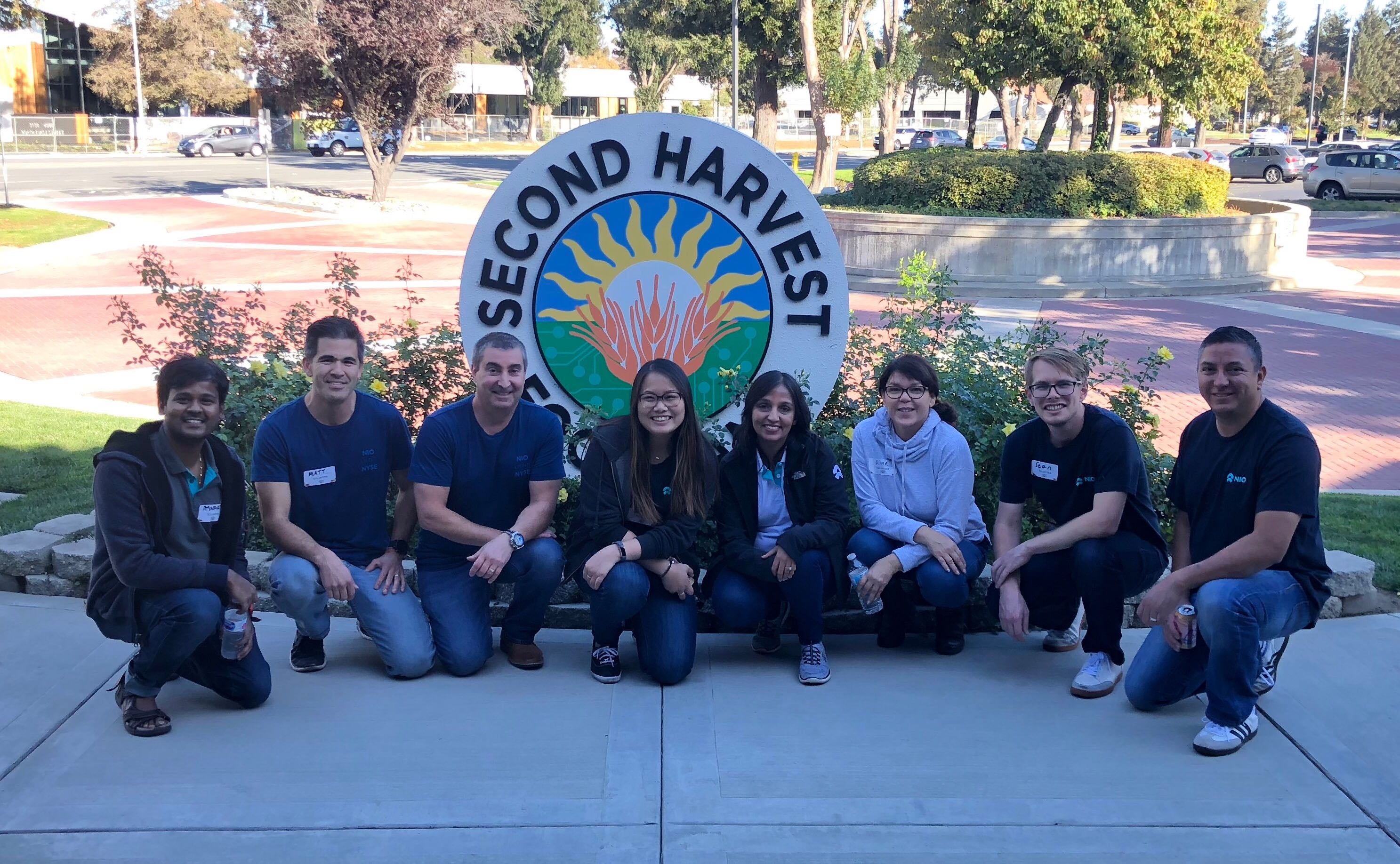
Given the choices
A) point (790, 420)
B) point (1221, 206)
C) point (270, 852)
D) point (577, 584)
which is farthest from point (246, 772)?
point (1221, 206)

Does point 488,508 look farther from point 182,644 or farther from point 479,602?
point 182,644

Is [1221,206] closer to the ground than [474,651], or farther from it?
farther from it

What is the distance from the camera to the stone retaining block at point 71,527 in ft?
→ 16.4

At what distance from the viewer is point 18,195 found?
26.5 meters

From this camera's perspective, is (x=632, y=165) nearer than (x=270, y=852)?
No

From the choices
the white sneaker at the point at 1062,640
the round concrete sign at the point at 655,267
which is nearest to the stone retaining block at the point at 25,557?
the round concrete sign at the point at 655,267

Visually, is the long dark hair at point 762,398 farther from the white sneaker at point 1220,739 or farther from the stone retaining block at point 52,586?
the stone retaining block at point 52,586

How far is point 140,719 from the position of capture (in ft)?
11.9

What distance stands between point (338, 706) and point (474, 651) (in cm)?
48

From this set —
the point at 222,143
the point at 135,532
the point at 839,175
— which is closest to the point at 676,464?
the point at 135,532

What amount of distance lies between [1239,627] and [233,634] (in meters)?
3.02

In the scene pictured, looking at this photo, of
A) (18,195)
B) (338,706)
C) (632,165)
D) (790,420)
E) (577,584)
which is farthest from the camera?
(18,195)

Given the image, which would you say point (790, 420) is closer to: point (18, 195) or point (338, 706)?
point (338, 706)

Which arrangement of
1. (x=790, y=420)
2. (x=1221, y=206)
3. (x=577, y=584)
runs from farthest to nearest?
(x=1221, y=206)
(x=577, y=584)
(x=790, y=420)
